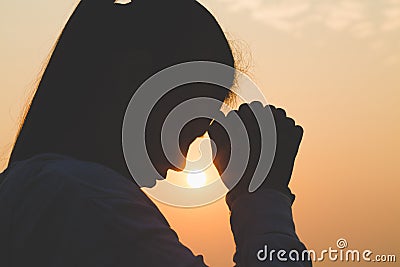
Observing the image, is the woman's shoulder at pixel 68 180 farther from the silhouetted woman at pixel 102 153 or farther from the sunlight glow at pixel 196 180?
the sunlight glow at pixel 196 180

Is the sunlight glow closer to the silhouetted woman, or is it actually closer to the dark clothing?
the silhouetted woman

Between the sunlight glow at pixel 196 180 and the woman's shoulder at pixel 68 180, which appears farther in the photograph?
the sunlight glow at pixel 196 180

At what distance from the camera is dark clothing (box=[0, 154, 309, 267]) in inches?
33.9

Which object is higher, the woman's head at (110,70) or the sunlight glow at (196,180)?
the woman's head at (110,70)

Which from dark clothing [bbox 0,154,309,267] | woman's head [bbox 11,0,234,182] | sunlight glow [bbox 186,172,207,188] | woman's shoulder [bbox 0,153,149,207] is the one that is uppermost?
woman's head [bbox 11,0,234,182]

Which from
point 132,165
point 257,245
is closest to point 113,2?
point 132,165

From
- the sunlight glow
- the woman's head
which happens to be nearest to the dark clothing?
the woman's head

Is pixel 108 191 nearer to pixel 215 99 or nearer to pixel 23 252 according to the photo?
pixel 23 252

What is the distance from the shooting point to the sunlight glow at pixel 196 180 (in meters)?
1.42

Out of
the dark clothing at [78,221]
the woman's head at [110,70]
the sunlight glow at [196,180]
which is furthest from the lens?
the sunlight glow at [196,180]

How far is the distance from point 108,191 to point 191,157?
50 cm

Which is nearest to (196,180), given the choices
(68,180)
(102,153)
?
(102,153)

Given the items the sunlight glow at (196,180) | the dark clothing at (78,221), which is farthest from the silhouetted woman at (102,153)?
the sunlight glow at (196,180)

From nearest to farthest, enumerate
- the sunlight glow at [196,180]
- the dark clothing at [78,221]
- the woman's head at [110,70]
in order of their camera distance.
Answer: the dark clothing at [78,221] → the woman's head at [110,70] → the sunlight glow at [196,180]
